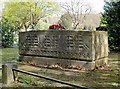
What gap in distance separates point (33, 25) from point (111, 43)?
41.8ft

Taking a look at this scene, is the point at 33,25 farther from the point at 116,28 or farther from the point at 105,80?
the point at 105,80

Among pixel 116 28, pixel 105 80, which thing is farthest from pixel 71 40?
pixel 116 28

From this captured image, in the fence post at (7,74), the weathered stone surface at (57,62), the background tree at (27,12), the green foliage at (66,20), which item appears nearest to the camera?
the fence post at (7,74)

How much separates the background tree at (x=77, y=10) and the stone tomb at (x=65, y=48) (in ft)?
50.4

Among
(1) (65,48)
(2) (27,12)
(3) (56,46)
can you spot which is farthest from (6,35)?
(1) (65,48)

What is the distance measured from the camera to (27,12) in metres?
21.4

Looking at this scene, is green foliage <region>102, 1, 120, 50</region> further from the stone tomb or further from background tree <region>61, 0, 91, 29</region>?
background tree <region>61, 0, 91, 29</region>

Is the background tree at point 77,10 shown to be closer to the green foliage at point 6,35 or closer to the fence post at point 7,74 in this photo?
the green foliage at point 6,35

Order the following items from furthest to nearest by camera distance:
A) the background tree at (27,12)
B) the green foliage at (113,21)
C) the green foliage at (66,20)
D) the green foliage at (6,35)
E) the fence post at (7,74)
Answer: the green foliage at (66,20), the background tree at (27,12), the green foliage at (6,35), the green foliage at (113,21), the fence post at (7,74)

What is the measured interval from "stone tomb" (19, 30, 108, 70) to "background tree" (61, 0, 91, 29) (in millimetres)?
15347

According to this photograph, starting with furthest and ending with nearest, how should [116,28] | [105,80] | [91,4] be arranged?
[91,4] → [116,28] → [105,80]

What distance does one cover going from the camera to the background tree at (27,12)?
21141 mm

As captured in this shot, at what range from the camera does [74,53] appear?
591 cm

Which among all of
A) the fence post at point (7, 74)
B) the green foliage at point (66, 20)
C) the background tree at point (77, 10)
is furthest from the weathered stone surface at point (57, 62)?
the green foliage at point (66, 20)
